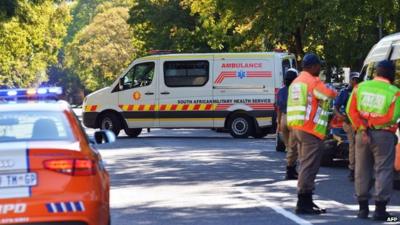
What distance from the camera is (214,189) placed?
11938 mm

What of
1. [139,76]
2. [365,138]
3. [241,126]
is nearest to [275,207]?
[365,138]

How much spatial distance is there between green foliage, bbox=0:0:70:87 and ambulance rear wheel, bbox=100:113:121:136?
38.0 ft

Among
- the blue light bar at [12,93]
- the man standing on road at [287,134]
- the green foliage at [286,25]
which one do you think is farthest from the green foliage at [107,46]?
the blue light bar at [12,93]

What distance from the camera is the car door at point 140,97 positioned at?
2509 cm

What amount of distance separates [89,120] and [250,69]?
5393 mm

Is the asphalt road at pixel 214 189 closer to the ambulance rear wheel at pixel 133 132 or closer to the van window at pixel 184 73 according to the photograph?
the van window at pixel 184 73

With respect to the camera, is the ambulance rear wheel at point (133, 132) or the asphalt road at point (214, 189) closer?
the asphalt road at point (214, 189)

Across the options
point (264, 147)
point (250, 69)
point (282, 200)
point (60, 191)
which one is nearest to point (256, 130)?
point (250, 69)

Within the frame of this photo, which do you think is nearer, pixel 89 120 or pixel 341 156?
pixel 341 156

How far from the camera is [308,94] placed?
9336 millimetres

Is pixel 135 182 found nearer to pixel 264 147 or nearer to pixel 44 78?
pixel 264 147

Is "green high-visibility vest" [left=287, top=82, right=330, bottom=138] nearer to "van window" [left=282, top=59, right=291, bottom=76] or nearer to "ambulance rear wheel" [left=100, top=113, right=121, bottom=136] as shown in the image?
"van window" [left=282, top=59, right=291, bottom=76]
